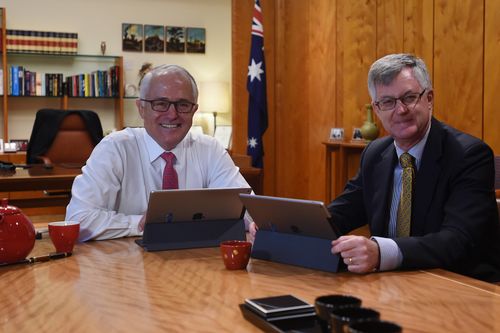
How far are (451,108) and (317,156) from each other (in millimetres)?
1984

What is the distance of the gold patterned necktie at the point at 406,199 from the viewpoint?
184 centimetres

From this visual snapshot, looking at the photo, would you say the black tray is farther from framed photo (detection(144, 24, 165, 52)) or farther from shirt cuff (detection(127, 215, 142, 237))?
framed photo (detection(144, 24, 165, 52))

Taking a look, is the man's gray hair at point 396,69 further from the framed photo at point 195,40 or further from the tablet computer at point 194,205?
the framed photo at point 195,40

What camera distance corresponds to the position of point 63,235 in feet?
5.70

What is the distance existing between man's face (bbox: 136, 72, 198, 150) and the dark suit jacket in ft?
2.65

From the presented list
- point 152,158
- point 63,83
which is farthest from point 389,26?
point 63,83

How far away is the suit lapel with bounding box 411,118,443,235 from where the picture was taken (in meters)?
1.79

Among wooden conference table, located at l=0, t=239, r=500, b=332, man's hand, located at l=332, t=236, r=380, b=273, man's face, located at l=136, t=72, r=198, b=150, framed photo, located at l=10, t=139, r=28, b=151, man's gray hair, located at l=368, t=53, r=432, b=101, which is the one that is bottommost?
wooden conference table, located at l=0, t=239, r=500, b=332

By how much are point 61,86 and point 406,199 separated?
5740 mm

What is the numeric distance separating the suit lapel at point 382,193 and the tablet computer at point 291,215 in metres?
0.43

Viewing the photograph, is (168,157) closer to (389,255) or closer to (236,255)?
(236,255)

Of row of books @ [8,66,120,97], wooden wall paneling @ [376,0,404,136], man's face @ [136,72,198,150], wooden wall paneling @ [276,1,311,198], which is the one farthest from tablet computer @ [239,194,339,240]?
row of books @ [8,66,120,97]

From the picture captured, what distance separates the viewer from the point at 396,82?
186cm

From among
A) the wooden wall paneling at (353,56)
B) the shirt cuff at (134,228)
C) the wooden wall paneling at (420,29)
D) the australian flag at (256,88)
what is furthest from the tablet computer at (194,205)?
the australian flag at (256,88)
